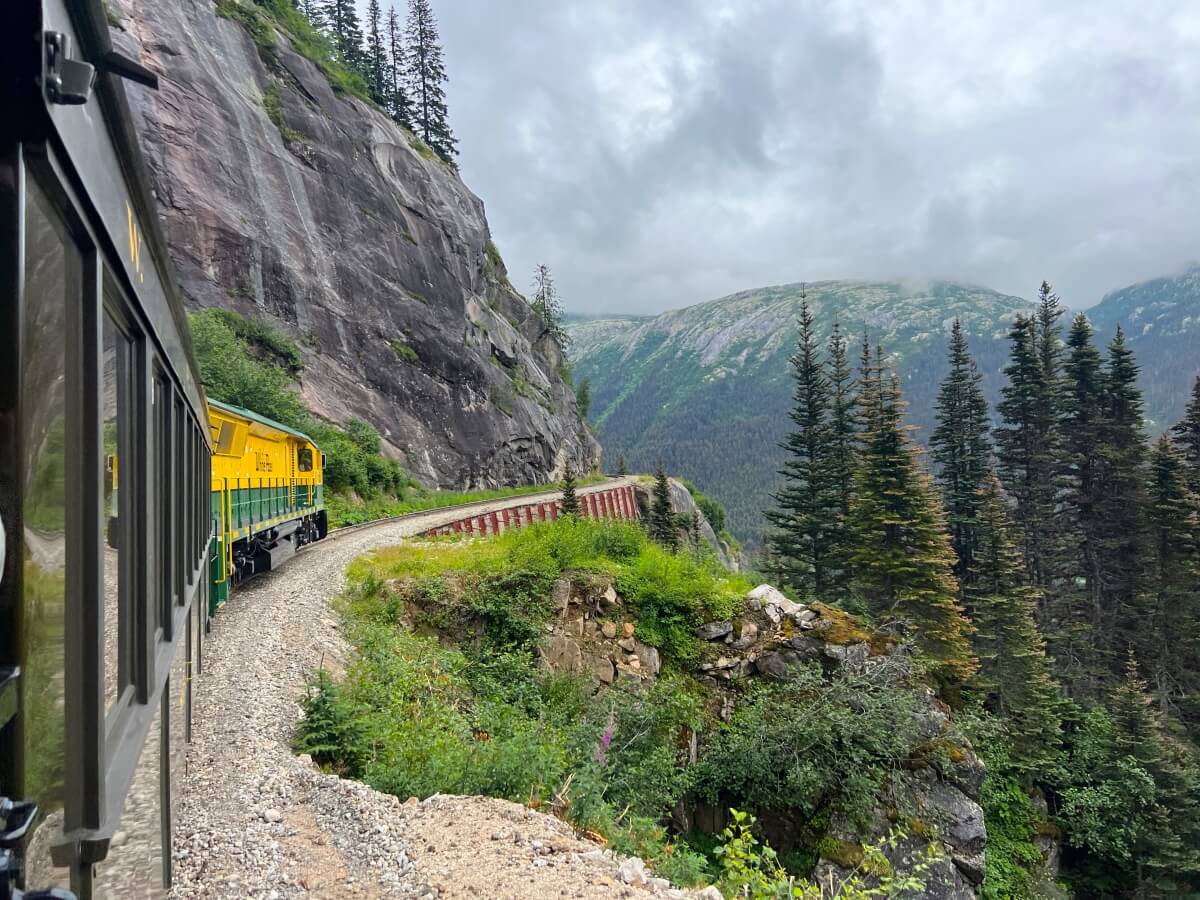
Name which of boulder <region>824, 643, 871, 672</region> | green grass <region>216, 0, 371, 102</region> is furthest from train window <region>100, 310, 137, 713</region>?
green grass <region>216, 0, 371, 102</region>

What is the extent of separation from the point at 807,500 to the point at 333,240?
2991cm

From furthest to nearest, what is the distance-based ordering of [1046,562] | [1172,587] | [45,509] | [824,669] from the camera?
[1046,562]
[1172,587]
[824,669]
[45,509]

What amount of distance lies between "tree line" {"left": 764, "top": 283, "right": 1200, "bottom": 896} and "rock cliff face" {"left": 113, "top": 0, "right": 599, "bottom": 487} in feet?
67.7

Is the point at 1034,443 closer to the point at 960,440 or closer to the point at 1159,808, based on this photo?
the point at 960,440

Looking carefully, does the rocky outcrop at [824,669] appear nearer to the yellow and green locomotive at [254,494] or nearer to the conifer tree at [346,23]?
the yellow and green locomotive at [254,494]

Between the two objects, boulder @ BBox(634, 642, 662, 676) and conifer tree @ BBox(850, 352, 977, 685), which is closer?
boulder @ BBox(634, 642, 662, 676)

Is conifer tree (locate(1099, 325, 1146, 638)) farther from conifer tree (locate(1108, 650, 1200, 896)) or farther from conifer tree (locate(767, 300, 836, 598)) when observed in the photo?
conifer tree (locate(767, 300, 836, 598))

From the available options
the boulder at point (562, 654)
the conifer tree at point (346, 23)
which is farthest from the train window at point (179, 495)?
the conifer tree at point (346, 23)

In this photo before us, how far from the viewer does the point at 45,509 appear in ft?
4.82

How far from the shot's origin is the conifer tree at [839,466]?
101ft

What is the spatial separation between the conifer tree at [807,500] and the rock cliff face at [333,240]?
19.2 metres

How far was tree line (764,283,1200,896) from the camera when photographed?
73.0 feet

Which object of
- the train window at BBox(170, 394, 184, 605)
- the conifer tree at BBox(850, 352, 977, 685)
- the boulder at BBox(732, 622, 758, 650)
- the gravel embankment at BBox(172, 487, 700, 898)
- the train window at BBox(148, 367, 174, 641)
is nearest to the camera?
the train window at BBox(148, 367, 174, 641)

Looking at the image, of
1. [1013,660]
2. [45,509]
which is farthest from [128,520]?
[1013,660]
